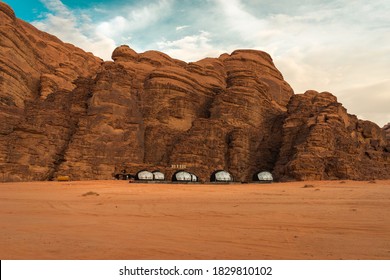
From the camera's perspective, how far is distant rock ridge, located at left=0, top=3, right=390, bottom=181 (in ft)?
153

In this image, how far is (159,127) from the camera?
61.4m

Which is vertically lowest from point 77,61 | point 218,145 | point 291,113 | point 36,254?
point 36,254

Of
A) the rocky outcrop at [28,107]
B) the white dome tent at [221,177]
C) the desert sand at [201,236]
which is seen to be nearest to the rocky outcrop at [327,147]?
the white dome tent at [221,177]

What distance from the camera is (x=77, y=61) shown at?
108 metres

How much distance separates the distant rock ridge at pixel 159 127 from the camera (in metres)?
46.8

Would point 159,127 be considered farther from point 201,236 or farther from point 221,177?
point 201,236

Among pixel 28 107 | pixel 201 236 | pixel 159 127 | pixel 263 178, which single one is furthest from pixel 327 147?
pixel 28 107

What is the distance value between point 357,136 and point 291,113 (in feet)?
53.5

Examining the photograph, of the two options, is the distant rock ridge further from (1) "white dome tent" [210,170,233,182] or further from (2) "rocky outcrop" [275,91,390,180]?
(1) "white dome tent" [210,170,233,182]

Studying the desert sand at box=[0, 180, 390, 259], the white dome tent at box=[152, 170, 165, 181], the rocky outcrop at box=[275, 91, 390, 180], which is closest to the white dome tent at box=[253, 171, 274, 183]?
the rocky outcrop at box=[275, 91, 390, 180]

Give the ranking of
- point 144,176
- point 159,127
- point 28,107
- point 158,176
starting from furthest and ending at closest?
1. point 159,127
2. point 28,107
3. point 158,176
4. point 144,176

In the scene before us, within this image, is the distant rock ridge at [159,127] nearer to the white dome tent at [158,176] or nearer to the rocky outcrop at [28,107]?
the rocky outcrop at [28,107]
